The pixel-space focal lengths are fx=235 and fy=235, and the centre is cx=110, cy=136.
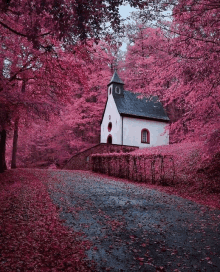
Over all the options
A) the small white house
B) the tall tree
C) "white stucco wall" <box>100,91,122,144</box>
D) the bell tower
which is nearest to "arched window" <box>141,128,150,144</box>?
the small white house

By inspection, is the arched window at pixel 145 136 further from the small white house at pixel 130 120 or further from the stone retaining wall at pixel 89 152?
the stone retaining wall at pixel 89 152

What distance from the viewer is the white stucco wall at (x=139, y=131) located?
23.9m

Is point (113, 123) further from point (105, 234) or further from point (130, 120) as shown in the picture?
point (105, 234)

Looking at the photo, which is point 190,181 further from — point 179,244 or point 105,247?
point 105,247

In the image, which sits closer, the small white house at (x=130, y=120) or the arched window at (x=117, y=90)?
the small white house at (x=130, y=120)

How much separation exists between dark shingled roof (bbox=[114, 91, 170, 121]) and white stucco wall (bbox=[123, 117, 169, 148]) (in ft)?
2.04

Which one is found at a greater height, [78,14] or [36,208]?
[78,14]

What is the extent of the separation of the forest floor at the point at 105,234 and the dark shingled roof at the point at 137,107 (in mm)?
17581

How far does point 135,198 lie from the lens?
25.3 ft

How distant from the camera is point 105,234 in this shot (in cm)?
438

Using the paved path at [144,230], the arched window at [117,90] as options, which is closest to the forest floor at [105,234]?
the paved path at [144,230]

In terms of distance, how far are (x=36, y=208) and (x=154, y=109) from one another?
2222cm

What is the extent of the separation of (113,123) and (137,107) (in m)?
3.19

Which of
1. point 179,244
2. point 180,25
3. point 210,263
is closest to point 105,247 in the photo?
point 179,244
